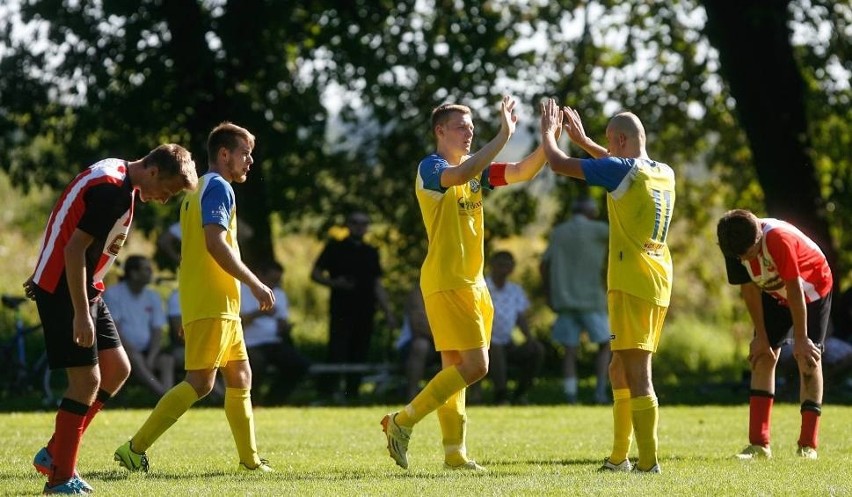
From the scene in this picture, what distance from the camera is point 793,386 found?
15984 mm

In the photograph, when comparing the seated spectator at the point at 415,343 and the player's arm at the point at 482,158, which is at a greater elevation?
the player's arm at the point at 482,158

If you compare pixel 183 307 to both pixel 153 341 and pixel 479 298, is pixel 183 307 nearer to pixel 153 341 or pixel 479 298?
pixel 479 298

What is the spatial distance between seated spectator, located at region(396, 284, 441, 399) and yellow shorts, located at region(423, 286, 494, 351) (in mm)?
7588

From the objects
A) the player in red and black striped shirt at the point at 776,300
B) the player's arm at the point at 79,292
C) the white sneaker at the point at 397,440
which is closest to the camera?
the player's arm at the point at 79,292

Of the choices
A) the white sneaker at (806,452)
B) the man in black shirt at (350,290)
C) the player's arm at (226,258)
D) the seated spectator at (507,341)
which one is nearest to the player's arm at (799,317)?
the white sneaker at (806,452)

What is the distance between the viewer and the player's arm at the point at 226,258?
770 centimetres

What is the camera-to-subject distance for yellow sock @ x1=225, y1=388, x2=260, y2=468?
8312 millimetres

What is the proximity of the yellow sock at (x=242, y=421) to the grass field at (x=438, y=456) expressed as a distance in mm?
137

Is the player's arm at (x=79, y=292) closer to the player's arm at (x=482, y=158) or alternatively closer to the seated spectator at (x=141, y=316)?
the player's arm at (x=482, y=158)

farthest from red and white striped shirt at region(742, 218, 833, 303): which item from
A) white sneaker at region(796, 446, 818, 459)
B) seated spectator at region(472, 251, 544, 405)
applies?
seated spectator at region(472, 251, 544, 405)

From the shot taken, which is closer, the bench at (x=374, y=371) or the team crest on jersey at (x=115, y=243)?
the team crest on jersey at (x=115, y=243)

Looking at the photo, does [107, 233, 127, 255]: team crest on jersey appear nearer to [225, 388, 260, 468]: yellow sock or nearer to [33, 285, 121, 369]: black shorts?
[33, 285, 121, 369]: black shorts

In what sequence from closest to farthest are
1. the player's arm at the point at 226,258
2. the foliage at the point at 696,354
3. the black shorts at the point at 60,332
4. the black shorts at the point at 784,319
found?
the black shorts at the point at 60,332 → the player's arm at the point at 226,258 → the black shorts at the point at 784,319 → the foliage at the point at 696,354

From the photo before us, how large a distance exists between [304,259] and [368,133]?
1171 cm
